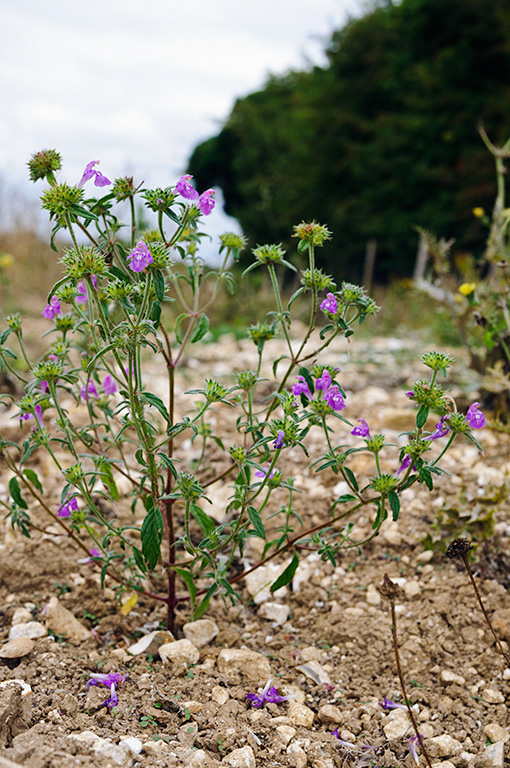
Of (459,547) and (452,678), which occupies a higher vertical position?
(459,547)

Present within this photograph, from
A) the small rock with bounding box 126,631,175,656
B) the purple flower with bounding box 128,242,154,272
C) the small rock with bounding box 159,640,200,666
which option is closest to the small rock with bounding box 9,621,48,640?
the small rock with bounding box 126,631,175,656

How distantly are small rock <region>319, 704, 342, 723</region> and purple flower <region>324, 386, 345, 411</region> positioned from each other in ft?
2.58

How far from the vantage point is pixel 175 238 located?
1571 mm

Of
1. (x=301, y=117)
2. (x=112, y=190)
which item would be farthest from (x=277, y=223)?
(x=112, y=190)

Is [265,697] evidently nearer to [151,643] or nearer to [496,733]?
[151,643]

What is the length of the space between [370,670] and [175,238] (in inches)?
52.4

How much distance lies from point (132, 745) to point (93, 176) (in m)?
1.27

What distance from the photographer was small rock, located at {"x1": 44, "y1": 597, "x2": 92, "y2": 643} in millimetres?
1907

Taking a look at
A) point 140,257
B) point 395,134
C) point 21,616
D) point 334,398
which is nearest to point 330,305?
point 334,398

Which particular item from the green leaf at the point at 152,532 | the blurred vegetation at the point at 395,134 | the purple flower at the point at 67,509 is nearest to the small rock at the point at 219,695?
the green leaf at the point at 152,532

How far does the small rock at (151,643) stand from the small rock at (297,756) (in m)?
0.50

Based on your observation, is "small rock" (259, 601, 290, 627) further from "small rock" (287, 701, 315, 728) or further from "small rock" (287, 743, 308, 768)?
"small rock" (287, 743, 308, 768)

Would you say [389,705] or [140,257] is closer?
[140,257]

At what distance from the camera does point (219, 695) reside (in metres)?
1.67
